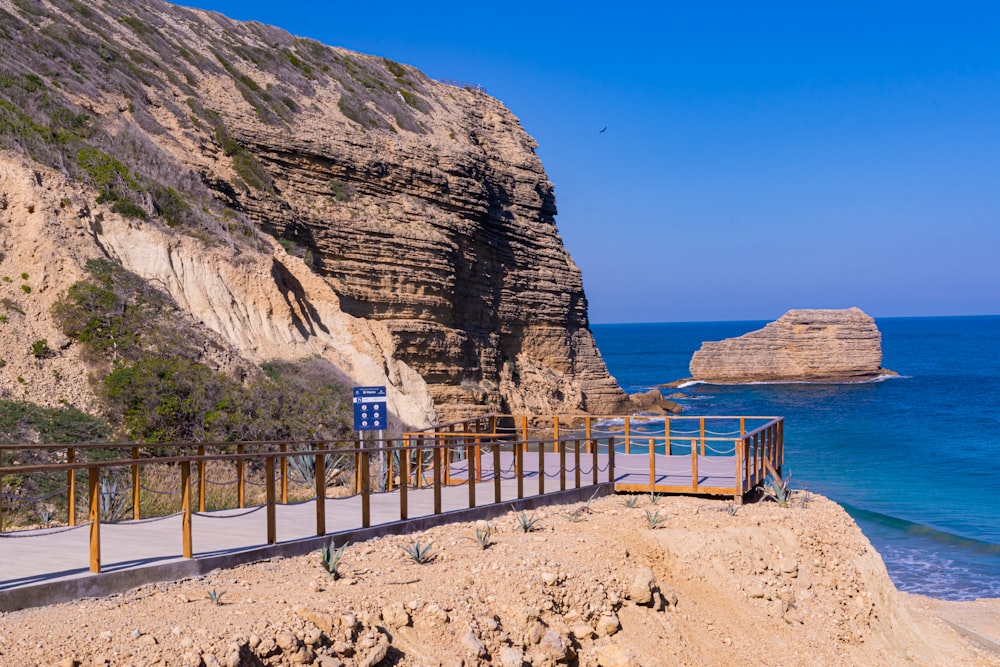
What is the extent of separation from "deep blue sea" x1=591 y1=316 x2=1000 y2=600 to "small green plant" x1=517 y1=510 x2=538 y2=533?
11.8 meters

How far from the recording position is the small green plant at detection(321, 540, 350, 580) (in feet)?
26.7

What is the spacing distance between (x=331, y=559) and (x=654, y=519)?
5.34 m

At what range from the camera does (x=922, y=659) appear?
12.2 metres

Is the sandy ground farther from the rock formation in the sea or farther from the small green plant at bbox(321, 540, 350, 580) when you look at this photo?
the rock formation in the sea

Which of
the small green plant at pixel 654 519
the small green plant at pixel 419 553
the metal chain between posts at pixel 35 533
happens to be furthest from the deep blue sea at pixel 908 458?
the metal chain between posts at pixel 35 533

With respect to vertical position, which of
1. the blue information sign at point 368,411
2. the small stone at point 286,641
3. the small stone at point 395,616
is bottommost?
the small stone at point 395,616

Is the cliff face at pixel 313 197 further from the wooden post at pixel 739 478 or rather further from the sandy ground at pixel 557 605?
the sandy ground at pixel 557 605

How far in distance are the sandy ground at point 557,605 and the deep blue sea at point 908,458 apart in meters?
8.36

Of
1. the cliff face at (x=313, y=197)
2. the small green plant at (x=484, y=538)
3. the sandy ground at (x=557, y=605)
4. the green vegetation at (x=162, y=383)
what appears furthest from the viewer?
the cliff face at (x=313, y=197)

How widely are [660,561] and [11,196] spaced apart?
14.7 meters

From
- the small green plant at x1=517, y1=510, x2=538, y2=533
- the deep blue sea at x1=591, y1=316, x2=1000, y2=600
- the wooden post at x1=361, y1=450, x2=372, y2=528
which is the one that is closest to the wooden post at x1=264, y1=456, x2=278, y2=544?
the wooden post at x1=361, y1=450, x2=372, y2=528

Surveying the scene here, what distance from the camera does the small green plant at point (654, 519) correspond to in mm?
12180

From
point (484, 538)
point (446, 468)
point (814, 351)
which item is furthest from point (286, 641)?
point (814, 351)

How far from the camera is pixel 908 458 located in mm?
39969
